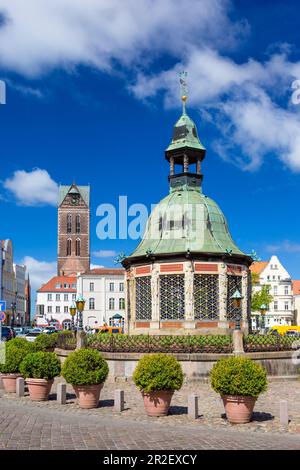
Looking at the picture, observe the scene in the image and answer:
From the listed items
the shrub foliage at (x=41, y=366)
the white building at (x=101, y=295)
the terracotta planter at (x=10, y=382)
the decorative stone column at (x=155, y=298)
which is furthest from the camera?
the white building at (x=101, y=295)

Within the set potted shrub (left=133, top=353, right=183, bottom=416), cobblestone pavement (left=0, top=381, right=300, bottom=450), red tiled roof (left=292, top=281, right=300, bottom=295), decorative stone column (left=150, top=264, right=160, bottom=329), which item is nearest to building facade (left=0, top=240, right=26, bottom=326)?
red tiled roof (left=292, top=281, right=300, bottom=295)

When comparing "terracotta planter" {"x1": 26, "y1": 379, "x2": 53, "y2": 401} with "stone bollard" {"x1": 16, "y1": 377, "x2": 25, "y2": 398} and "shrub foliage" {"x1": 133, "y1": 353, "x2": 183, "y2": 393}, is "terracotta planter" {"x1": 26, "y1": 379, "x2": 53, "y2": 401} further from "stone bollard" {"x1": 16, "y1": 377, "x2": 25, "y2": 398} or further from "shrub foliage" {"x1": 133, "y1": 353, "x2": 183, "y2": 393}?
"shrub foliage" {"x1": 133, "y1": 353, "x2": 183, "y2": 393}

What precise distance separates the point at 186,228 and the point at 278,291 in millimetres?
67191

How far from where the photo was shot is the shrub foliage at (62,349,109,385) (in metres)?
15.2

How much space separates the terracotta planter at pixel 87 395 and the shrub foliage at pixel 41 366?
1.85 meters

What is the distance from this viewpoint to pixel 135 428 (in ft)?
40.3

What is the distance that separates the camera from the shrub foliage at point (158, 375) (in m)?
13.9

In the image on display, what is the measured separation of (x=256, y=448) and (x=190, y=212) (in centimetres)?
1997

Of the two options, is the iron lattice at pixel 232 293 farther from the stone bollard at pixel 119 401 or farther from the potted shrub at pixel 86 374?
the stone bollard at pixel 119 401

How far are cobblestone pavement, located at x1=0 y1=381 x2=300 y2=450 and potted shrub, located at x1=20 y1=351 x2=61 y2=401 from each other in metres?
0.46

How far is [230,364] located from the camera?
1313cm

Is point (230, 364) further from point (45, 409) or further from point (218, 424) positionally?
point (45, 409)

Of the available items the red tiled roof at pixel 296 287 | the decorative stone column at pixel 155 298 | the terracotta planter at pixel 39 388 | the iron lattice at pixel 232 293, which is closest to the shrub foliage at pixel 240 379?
the terracotta planter at pixel 39 388
